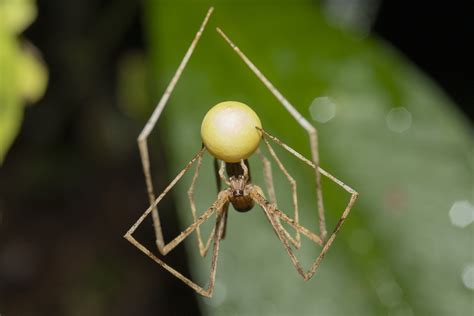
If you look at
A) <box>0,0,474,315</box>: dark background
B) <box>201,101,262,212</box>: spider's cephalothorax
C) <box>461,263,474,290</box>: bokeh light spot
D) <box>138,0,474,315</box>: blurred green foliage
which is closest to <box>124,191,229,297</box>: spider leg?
<box>201,101,262,212</box>: spider's cephalothorax

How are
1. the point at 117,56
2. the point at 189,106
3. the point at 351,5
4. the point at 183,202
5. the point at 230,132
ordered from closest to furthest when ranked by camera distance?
1. the point at 230,132
2. the point at 183,202
3. the point at 189,106
4. the point at 351,5
5. the point at 117,56

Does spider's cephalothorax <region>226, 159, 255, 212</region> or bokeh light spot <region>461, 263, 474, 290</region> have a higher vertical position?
spider's cephalothorax <region>226, 159, 255, 212</region>

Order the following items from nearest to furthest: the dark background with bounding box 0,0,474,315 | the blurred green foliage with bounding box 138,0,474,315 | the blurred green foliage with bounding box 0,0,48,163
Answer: the blurred green foliage with bounding box 138,0,474,315 → the blurred green foliage with bounding box 0,0,48,163 → the dark background with bounding box 0,0,474,315

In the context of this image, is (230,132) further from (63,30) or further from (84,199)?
(84,199)

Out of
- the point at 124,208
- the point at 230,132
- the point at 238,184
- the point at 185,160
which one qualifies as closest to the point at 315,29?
the point at 185,160

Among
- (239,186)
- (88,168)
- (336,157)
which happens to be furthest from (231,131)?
(88,168)

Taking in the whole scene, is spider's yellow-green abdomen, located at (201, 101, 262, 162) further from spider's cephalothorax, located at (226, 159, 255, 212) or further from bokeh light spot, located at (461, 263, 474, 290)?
bokeh light spot, located at (461, 263, 474, 290)

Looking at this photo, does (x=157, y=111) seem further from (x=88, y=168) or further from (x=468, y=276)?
(x=88, y=168)
